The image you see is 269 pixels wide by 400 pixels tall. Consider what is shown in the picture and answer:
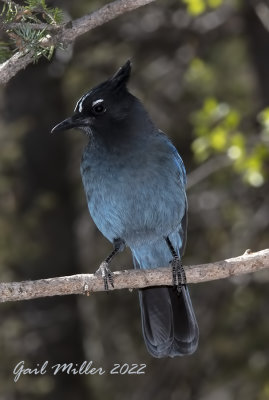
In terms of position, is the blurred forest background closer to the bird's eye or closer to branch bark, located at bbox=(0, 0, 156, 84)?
the bird's eye

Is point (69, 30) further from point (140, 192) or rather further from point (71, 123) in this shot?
point (140, 192)

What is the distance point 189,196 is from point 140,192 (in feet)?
9.90

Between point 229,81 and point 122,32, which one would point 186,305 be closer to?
point 122,32

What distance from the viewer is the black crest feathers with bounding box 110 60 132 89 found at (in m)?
5.16

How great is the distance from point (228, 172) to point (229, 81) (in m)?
1.59

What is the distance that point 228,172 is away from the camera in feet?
25.4

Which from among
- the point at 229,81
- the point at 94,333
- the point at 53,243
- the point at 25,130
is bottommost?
the point at 94,333

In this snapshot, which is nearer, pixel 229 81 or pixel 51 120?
pixel 51 120

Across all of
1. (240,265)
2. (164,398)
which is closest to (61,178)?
(164,398)

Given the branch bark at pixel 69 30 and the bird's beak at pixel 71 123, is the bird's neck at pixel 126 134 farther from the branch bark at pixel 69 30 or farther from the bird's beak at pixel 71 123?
the branch bark at pixel 69 30

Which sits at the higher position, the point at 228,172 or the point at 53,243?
the point at 53,243

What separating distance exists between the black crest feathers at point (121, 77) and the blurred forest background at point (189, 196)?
1.26 metres

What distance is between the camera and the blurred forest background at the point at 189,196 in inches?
257

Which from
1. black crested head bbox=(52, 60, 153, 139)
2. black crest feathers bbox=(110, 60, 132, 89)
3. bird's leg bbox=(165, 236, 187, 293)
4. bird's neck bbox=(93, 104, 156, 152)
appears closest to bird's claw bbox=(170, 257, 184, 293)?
bird's leg bbox=(165, 236, 187, 293)
